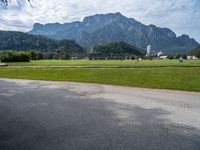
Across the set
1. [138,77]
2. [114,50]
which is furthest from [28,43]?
[138,77]

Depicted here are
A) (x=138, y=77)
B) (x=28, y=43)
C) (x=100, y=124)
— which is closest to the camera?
(x=100, y=124)

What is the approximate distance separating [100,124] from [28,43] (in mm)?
153771

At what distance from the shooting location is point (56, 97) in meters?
13.0

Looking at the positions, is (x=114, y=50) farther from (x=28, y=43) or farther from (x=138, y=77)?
(x=138, y=77)

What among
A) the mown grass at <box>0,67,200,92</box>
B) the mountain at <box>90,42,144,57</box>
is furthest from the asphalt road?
the mountain at <box>90,42,144,57</box>

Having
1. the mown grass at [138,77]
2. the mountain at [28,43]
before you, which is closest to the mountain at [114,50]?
the mountain at [28,43]

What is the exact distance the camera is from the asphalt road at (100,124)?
6152 mm

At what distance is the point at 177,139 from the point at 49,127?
3.22 meters

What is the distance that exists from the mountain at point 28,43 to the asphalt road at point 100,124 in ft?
445

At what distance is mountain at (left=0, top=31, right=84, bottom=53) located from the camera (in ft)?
479

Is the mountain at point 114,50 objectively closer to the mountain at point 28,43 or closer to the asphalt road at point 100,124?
the mountain at point 28,43

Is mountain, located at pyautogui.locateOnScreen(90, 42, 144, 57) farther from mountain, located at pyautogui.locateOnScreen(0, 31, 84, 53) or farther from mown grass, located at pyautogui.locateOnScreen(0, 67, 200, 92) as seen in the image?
mown grass, located at pyautogui.locateOnScreen(0, 67, 200, 92)

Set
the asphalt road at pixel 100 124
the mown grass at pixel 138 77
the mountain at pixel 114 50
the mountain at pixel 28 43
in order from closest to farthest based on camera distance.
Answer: the asphalt road at pixel 100 124 < the mown grass at pixel 138 77 < the mountain at pixel 28 43 < the mountain at pixel 114 50

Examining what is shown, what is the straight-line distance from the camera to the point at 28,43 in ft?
511
